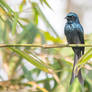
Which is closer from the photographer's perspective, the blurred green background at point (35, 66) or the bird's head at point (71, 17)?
the bird's head at point (71, 17)

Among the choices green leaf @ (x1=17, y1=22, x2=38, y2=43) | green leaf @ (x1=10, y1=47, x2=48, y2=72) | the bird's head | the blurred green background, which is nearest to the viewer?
green leaf @ (x1=10, y1=47, x2=48, y2=72)

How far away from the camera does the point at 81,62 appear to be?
1.33 metres

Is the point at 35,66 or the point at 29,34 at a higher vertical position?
the point at 29,34

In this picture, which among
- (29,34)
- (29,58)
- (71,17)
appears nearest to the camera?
(29,58)

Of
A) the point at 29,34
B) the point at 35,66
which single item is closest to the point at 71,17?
the point at 35,66

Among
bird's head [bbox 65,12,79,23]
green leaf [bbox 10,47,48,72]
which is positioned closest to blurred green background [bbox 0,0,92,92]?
bird's head [bbox 65,12,79,23]

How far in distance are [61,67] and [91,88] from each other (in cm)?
41

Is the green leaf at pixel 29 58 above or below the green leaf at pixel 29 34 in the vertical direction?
below

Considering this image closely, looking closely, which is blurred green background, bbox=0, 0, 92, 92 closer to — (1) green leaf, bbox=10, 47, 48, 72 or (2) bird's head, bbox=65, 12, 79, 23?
(2) bird's head, bbox=65, 12, 79, 23

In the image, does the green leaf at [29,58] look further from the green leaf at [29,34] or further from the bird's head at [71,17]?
the green leaf at [29,34]

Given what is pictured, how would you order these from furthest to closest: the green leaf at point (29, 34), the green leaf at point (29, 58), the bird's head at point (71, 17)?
1. the green leaf at point (29, 34)
2. the bird's head at point (71, 17)
3. the green leaf at point (29, 58)

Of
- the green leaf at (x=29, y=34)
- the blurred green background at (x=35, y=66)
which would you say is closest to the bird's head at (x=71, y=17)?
the blurred green background at (x=35, y=66)

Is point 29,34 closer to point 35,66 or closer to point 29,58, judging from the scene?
point 35,66

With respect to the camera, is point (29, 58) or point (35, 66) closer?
point (29, 58)
